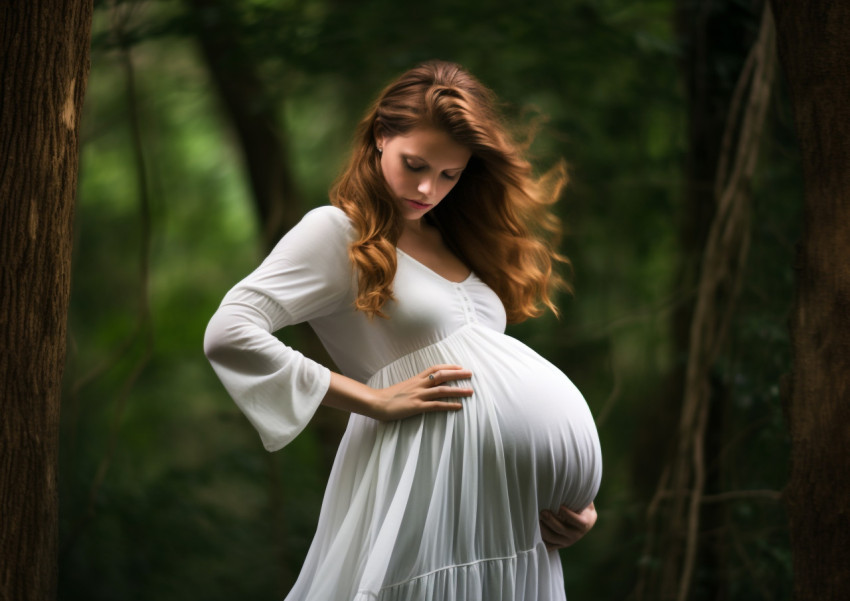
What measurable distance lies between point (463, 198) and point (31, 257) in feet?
3.53

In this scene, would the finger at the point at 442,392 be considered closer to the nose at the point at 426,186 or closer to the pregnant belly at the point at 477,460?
the pregnant belly at the point at 477,460

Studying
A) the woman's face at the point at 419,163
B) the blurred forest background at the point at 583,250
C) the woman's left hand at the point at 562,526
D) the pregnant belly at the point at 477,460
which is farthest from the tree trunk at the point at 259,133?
the woman's left hand at the point at 562,526

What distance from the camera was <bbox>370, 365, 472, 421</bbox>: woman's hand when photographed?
1902 mm

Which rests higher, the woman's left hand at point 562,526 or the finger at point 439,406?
the finger at point 439,406

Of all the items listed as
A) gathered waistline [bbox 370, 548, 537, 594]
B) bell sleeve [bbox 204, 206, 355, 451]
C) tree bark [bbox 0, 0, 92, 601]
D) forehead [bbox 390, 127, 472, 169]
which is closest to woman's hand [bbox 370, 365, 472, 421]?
bell sleeve [bbox 204, 206, 355, 451]

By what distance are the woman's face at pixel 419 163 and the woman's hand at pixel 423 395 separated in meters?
0.38

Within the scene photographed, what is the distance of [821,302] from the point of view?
1.94 m

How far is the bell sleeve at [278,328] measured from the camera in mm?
1805

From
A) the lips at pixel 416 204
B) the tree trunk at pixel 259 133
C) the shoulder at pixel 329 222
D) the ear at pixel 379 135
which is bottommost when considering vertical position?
the shoulder at pixel 329 222

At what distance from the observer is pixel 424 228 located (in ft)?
7.45

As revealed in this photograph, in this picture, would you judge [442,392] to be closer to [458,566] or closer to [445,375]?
[445,375]

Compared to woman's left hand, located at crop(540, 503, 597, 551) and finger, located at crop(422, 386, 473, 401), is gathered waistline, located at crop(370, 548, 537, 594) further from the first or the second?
finger, located at crop(422, 386, 473, 401)

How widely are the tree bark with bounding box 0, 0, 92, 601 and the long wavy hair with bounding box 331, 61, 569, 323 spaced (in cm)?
59

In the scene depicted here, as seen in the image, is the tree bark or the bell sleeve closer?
the tree bark
